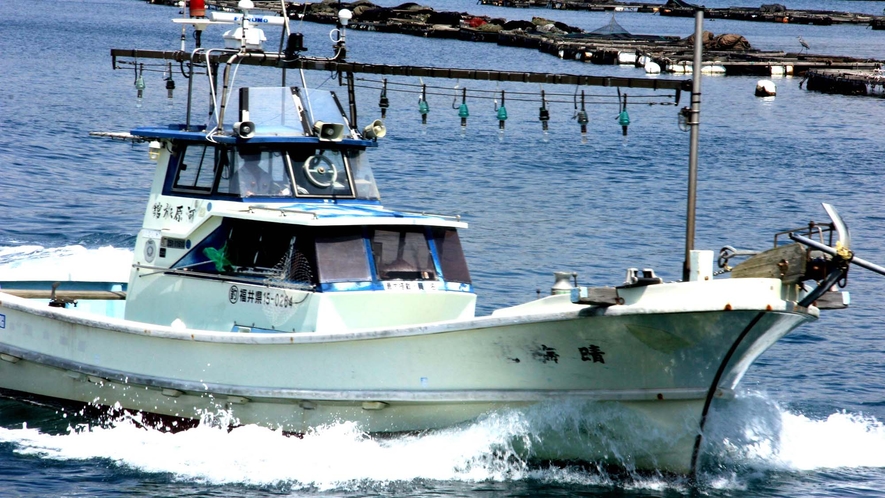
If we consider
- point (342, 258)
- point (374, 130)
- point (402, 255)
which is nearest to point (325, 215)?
point (342, 258)

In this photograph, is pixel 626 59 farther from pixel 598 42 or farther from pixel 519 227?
pixel 519 227

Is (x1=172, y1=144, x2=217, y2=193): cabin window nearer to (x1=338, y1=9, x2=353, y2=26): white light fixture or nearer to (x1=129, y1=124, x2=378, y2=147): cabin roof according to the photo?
(x1=129, y1=124, x2=378, y2=147): cabin roof

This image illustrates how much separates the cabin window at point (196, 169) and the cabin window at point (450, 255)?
2.97 meters

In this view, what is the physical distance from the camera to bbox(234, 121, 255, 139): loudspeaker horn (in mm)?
12906

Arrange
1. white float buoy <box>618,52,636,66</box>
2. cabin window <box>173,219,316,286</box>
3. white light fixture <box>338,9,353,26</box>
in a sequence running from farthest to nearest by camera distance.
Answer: white float buoy <box>618,52,636,66</box> → white light fixture <box>338,9,353,26</box> → cabin window <box>173,219,316,286</box>

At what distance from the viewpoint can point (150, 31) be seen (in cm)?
8656

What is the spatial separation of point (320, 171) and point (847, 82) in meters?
55.8

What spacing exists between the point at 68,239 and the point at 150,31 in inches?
2608

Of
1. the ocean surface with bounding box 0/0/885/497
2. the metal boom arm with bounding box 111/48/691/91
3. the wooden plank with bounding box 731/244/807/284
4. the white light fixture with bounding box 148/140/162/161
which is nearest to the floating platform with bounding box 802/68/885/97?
the ocean surface with bounding box 0/0/885/497

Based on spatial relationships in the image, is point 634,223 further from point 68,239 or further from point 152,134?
point 152,134

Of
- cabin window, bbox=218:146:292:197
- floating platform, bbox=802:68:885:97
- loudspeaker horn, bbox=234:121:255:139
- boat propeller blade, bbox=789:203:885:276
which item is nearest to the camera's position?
boat propeller blade, bbox=789:203:885:276

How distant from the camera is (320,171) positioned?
13.5 m

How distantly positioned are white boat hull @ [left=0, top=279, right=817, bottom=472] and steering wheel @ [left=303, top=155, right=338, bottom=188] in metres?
2.48

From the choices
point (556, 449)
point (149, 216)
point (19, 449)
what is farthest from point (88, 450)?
point (556, 449)
